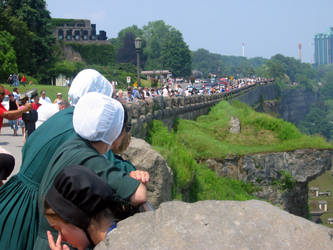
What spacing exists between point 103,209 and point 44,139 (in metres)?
0.87

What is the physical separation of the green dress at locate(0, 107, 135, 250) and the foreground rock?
0.91m

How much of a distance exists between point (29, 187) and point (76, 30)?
8451cm

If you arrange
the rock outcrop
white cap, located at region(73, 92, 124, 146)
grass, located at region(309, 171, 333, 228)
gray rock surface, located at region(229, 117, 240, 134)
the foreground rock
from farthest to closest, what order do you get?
1. grass, located at region(309, 171, 333, 228)
2. gray rock surface, located at region(229, 117, 240, 134)
3. the rock outcrop
4. white cap, located at region(73, 92, 124, 146)
5. the foreground rock

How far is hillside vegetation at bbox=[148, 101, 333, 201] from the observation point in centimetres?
1154

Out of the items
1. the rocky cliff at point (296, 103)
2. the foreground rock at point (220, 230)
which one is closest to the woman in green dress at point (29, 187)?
the foreground rock at point (220, 230)

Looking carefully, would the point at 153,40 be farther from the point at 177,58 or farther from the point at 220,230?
the point at 220,230

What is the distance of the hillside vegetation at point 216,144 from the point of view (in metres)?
11.5

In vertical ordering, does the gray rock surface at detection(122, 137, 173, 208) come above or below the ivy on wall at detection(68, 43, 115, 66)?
below

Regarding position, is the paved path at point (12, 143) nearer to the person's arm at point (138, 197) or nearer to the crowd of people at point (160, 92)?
the crowd of people at point (160, 92)

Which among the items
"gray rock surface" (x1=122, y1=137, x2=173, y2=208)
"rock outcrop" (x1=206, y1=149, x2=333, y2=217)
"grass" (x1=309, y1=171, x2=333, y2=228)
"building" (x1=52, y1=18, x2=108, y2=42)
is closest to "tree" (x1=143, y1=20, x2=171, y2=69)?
"building" (x1=52, y1=18, x2=108, y2=42)

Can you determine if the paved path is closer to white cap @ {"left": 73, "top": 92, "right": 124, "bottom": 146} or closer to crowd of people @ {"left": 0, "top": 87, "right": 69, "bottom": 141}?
crowd of people @ {"left": 0, "top": 87, "right": 69, "bottom": 141}

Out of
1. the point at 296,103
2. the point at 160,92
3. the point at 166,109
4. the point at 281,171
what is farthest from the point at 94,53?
the point at 296,103

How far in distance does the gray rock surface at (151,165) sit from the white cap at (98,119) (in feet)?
13.9

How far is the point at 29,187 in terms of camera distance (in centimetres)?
256
